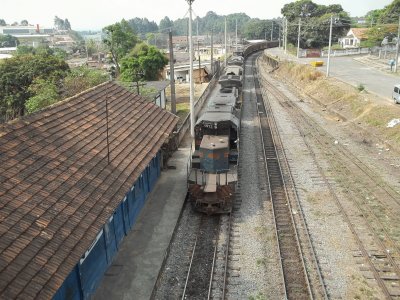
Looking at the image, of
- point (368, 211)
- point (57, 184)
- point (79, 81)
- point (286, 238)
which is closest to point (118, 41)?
point (79, 81)

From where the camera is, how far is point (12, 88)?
126ft

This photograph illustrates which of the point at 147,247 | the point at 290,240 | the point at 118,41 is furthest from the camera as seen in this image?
the point at 118,41

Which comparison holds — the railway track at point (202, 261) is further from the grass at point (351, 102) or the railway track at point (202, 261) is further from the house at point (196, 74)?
the house at point (196, 74)

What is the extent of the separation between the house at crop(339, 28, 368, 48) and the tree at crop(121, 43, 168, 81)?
173 ft

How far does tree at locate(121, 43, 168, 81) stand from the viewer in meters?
50.4

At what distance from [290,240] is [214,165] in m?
5.38

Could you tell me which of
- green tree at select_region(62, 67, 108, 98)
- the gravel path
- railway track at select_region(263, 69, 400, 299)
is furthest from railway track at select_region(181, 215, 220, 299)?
green tree at select_region(62, 67, 108, 98)

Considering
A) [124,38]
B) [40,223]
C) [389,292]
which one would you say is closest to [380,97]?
[389,292]

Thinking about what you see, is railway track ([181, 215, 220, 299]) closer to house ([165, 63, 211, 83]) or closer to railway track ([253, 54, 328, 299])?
railway track ([253, 54, 328, 299])

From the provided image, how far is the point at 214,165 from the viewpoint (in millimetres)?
19031

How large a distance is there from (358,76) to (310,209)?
37.5 metres

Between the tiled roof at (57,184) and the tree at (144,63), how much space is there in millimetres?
33167

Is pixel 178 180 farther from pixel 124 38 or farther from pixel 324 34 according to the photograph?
pixel 324 34

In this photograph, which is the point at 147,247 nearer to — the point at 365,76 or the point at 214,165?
the point at 214,165
